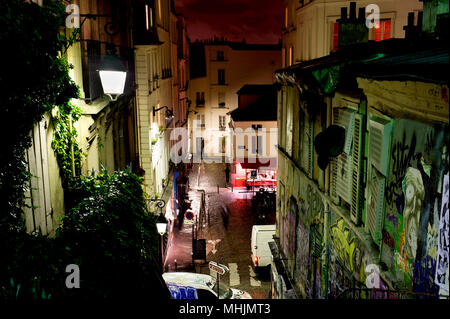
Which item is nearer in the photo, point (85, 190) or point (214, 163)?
point (85, 190)

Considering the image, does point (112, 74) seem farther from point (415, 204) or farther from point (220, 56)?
point (220, 56)

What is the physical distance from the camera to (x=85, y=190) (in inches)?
338

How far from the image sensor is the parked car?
17.2m

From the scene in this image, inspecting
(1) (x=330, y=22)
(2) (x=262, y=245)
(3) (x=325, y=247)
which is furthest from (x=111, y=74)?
(2) (x=262, y=245)

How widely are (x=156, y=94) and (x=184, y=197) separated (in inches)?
569

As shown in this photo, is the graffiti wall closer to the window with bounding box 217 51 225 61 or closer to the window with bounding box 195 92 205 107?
the window with bounding box 195 92 205 107

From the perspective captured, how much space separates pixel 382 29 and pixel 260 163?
25.4m

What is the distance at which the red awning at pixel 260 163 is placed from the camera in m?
42.5

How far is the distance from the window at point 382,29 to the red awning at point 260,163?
80.4ft

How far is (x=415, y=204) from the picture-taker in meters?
5.61

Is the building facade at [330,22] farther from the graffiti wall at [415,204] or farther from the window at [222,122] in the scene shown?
the window at [222,122]

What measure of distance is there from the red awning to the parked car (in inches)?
941
